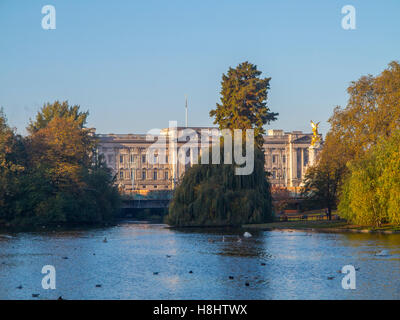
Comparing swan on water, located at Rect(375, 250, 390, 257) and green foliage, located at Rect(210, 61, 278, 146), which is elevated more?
green foliage, located at Rect(210, 61, 278, 146)

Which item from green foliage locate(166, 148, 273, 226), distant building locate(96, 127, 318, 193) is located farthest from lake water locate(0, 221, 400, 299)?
distant building locate(96, 127, 318, 193)

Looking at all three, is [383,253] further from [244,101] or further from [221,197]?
[244,101]

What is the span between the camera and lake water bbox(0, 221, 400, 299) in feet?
93.2

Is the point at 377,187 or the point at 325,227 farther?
the point at 325,227

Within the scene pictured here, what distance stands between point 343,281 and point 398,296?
3775mm

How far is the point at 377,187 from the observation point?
59906 mm

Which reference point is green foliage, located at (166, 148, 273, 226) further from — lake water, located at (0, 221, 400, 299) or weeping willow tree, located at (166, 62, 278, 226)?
lake water, located at (0, 221, 400, 299)

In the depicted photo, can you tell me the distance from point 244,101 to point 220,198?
17.9 metres

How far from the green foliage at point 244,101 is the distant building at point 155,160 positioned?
100878 mm

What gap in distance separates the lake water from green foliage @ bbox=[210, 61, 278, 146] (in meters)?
25.1

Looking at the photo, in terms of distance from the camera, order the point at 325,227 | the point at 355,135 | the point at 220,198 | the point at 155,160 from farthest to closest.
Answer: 1. the point at 155,160
2. the point at 355,135
3. the point at 325,227
4. the point at 220,198

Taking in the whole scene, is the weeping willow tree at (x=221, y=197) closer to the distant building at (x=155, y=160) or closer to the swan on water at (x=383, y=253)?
the swan on water at (x=383, y=253)

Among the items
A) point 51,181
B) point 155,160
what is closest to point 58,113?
point 51,181

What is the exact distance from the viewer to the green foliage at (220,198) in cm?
6550
